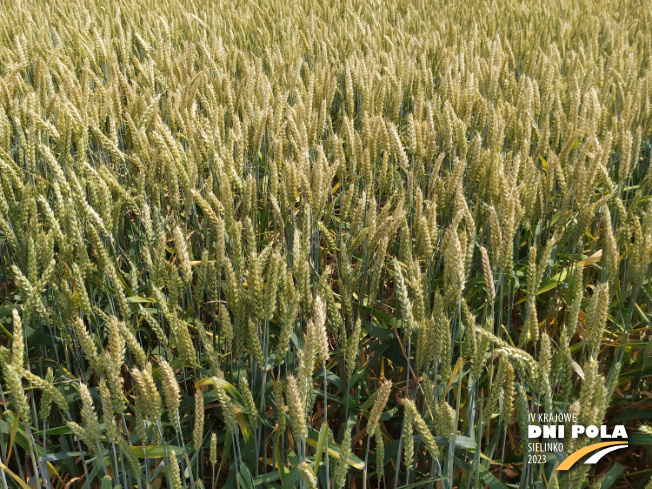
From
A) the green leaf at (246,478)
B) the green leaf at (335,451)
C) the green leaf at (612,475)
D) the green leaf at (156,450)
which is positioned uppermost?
the green leaf at (156,450)

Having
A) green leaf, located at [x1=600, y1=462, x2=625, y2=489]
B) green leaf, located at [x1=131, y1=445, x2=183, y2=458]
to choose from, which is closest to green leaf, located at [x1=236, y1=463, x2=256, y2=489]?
green leaf, located at [x1=131, y1=445, x2=183, y2=458]

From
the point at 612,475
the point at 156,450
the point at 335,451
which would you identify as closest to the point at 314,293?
the point at 335,451

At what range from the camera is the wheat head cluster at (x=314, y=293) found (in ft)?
3.06

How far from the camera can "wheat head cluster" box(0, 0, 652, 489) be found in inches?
36.7

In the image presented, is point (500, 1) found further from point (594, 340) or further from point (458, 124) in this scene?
point (594, 340)

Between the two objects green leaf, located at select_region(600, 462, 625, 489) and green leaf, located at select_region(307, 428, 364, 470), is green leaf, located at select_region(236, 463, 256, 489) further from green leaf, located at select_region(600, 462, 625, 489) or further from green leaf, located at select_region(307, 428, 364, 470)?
green leaf, located at select_region(600, 462, 625, 489)

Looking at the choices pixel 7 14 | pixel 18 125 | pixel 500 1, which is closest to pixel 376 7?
pixel 500 1

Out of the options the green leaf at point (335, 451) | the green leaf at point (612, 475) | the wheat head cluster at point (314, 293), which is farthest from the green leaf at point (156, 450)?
the green leaf at point (612, 475)

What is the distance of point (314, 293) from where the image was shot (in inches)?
50.9

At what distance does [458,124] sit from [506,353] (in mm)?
857

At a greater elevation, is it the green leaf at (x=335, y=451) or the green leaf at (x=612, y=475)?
the green leaf at (x=335, y=451)

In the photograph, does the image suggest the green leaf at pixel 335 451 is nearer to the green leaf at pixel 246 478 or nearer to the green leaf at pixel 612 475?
the green leaf at pixel 246 478

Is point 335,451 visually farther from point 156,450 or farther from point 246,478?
point 156,450

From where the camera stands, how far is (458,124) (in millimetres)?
1539
